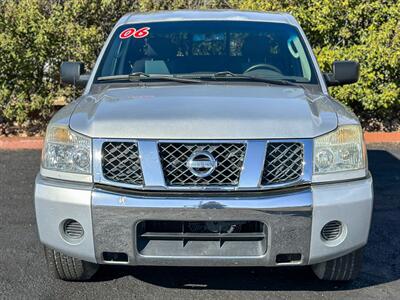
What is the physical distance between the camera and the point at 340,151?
12.0 ft

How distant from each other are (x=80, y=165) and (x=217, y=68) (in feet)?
5.33

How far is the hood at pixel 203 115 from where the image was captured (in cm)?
350

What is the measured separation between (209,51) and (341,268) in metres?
2.03

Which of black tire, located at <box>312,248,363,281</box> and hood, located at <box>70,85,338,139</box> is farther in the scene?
black tire, located at <box>312,248,363,281</box>

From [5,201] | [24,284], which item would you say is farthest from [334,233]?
[5,201]

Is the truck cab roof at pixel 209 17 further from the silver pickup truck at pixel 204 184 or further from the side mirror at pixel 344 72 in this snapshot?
the silver pickup truck at pixel 204 184

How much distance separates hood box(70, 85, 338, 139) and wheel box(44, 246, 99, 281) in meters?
0.91

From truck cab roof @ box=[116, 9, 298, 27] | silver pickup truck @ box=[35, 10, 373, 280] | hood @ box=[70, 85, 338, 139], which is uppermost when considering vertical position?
truck cab roof @ box=[116, 9, 298, 27]

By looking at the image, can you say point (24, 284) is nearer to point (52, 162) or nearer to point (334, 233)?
point (52, 162)

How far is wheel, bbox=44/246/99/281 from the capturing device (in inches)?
157

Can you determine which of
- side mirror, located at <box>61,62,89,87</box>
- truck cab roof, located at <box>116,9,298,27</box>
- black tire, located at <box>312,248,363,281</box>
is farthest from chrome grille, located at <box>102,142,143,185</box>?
truck cab roof, located at <box>116,9,298,27</box>

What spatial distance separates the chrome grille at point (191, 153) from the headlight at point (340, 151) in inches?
18.3

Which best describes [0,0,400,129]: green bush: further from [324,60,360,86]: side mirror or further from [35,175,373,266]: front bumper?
[35,175,373,266]: front bumper

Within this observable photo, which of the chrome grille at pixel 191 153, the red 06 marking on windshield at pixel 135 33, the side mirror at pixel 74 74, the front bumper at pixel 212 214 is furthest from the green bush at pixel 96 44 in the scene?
the chrome grille at pixel 191 153
